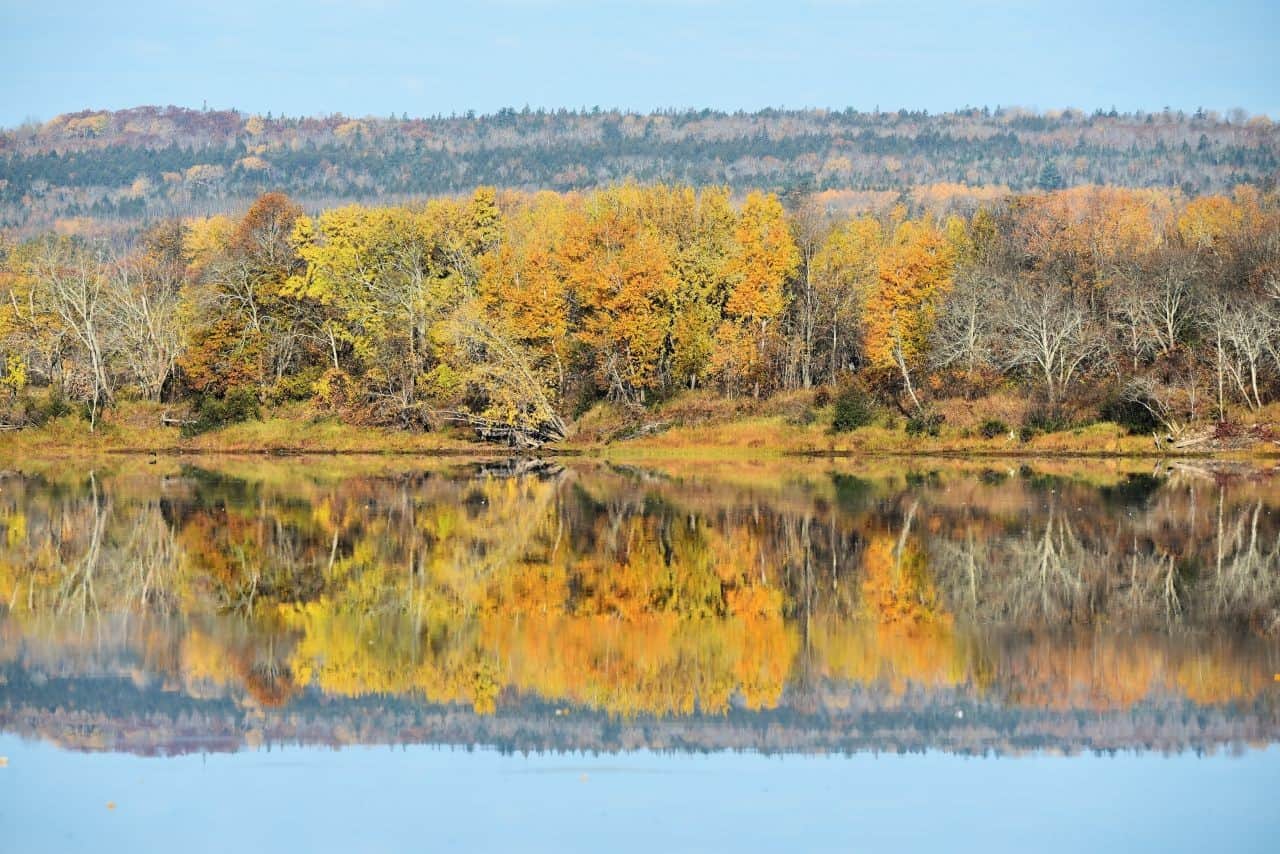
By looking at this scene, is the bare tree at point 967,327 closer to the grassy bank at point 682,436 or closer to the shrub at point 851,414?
the grassy bank at point 682,436

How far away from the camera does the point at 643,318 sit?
67.8 meters

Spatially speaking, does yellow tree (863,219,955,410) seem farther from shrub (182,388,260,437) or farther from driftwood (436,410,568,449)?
shrub (182,388,260,437)

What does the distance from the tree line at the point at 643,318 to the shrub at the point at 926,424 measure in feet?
0.36

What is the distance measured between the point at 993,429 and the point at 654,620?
125 feet

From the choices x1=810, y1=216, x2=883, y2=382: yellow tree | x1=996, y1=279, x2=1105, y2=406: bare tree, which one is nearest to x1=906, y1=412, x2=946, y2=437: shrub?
x1=996, y1=279, x2=1105, y2=406: bare tree

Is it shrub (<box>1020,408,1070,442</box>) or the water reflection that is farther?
shrub (<box>1020,408,1070,442</box>)

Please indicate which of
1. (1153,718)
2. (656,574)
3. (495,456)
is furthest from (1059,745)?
(495,456)

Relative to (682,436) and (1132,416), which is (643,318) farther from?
(1132,416)

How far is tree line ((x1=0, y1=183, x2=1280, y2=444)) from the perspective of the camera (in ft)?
208

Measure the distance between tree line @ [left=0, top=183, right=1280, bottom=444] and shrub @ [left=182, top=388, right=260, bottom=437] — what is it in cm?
13

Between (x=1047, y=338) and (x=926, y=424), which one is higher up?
(x=1047, y=338)

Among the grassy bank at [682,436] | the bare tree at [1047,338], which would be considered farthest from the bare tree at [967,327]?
the grassy bank at [682,436]

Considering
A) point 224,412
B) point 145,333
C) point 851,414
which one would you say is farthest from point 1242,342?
point 145,333

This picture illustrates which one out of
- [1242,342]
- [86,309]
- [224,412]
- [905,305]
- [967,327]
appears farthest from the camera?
[86,309]
